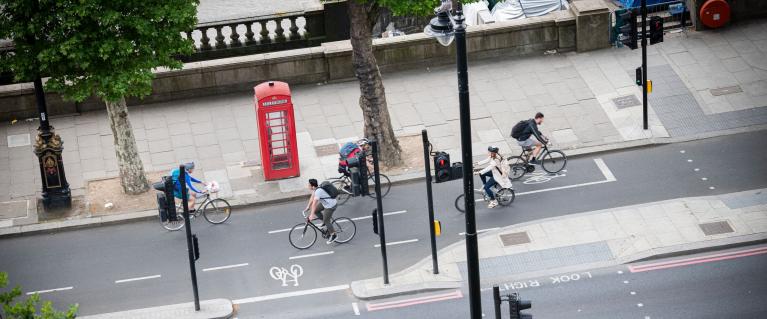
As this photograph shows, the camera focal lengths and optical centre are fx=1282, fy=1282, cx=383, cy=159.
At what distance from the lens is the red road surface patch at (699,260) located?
26.8 m

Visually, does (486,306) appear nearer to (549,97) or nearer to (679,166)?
(679,166)

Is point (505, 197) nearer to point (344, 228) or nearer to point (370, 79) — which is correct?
point (344, 228)

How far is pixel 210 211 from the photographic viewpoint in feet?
98.1

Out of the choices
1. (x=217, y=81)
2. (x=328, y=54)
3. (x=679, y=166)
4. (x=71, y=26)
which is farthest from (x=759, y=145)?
(x=71, y=26)

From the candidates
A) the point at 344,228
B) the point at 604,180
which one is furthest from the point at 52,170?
the point at 604,180

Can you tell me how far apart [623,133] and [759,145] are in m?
3.33

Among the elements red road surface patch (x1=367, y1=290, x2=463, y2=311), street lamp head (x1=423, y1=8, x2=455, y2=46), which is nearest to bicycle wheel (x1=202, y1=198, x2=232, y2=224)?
red road surface patch (x1=367, y1=290, x2=463, y2=311)

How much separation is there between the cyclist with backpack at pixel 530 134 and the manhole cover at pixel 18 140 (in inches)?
496

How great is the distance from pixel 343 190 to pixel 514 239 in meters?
4.50

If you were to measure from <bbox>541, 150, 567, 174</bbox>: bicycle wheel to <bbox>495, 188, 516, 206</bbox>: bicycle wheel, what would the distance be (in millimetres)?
1706

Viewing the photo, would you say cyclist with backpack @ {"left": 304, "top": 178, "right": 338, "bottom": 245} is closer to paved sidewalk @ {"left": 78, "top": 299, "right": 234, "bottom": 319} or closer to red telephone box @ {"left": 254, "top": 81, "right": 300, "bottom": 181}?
red telephone box @ {"left": 254, "top": 81, "right": 300, "bottom": 181}

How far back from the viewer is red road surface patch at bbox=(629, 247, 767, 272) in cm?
2678

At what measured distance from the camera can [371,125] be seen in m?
31.3

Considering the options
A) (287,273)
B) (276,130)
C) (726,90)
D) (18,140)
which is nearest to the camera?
(287,273)
